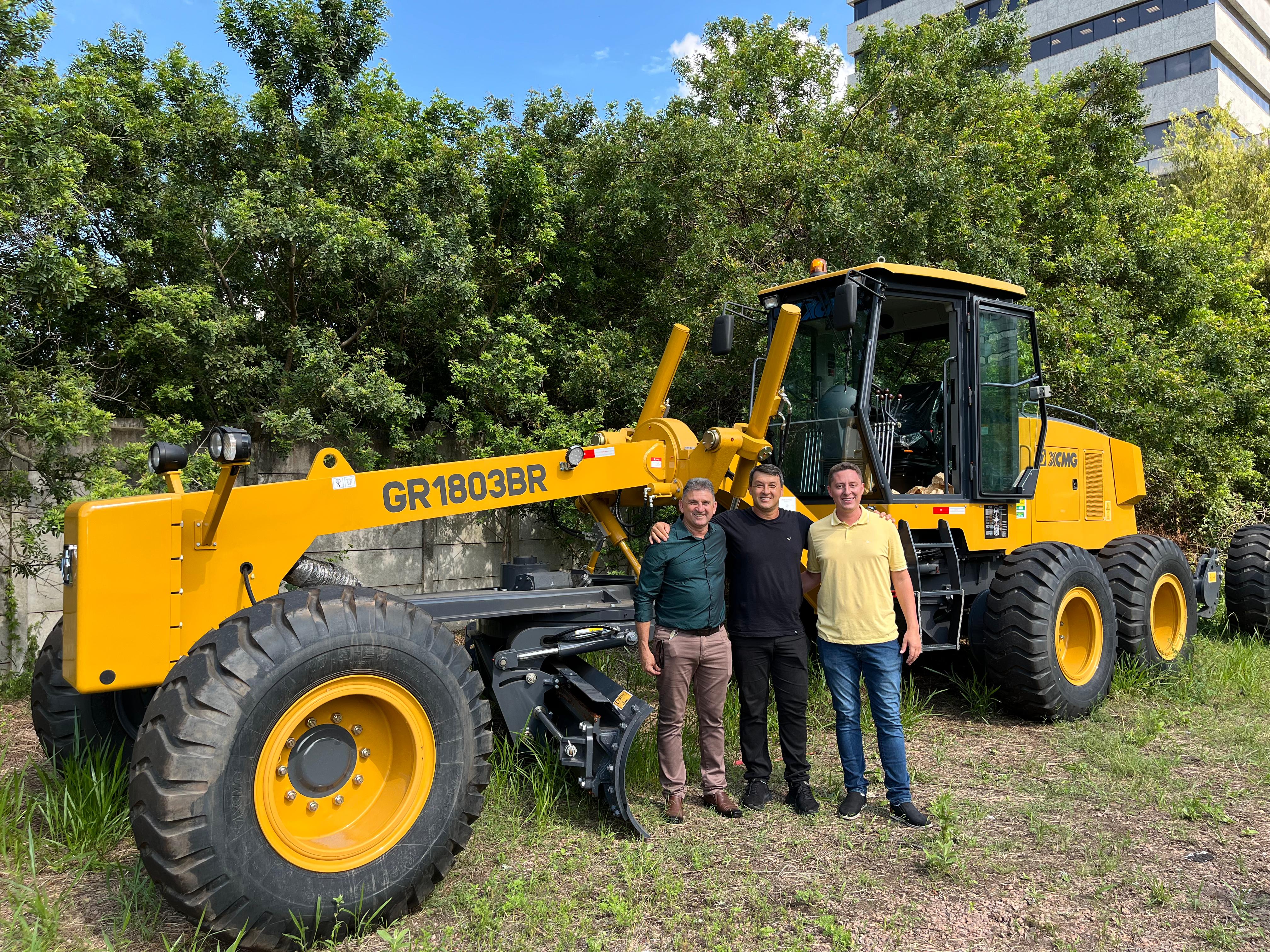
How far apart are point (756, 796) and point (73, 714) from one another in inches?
133

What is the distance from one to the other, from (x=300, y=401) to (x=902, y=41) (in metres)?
10.2

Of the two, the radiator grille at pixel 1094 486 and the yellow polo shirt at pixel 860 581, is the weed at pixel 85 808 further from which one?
the radiator grille at pixel 1094 486

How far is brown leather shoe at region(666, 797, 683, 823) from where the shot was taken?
4234 mm

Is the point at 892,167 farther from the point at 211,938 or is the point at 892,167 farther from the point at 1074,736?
the point at 211,938

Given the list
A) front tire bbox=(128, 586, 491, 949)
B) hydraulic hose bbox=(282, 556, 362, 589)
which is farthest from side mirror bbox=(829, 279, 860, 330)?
hydraulic hose bbox=(282, 556, 362, 589)

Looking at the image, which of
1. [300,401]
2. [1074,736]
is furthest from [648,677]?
[300,401]

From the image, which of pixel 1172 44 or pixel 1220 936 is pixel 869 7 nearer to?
pixel 1172 44

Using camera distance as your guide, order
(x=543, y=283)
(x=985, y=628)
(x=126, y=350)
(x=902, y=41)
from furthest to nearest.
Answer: (x=902, y=41) → (x=543, y=283) → (x=126, y=350) → (x=985, y=628)

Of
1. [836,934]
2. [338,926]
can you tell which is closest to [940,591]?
[836,934]

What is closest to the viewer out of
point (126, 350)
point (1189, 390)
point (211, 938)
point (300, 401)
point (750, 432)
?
point (211, 938)

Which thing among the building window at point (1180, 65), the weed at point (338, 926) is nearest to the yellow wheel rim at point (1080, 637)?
the weed at point (338, 926)

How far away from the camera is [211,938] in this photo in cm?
297

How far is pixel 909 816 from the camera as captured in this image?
4203 mm

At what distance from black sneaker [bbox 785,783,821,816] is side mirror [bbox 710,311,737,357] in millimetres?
2779
